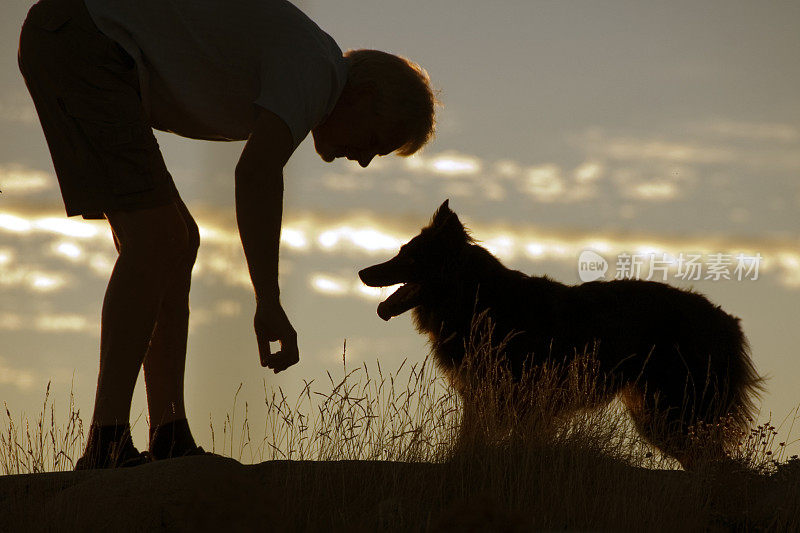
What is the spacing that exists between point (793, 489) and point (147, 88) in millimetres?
3101

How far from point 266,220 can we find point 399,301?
9.22ft

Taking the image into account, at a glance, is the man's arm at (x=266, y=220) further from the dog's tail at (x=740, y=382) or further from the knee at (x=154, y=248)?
the dog's tail at (x=740, y=382)

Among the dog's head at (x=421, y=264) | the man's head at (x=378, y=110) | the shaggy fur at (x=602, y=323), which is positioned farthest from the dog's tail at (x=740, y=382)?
the man's head at (x=378, y=110)

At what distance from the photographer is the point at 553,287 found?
5.12 m

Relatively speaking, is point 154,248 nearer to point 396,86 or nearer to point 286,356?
point 286,356

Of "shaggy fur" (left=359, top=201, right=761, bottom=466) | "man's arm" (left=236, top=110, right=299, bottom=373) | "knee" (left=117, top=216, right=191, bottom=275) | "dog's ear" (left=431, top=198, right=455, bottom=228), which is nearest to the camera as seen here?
"man's arm" (left=236, top=110, right=299, bottom=373)

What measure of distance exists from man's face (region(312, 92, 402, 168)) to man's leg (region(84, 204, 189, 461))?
688mm

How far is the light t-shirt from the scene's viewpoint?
2.64 m

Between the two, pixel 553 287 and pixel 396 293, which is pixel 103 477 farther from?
pixel 553 287

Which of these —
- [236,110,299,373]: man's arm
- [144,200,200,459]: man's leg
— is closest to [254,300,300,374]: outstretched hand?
[236,110,299,373]: man's arm

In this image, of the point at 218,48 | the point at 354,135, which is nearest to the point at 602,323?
the point at 354,135

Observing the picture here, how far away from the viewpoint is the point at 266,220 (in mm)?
2523

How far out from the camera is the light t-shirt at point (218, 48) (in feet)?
8.67

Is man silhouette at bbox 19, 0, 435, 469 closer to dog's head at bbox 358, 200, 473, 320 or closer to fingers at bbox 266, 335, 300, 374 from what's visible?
fingers at bbox 266, 335, 300, 374
